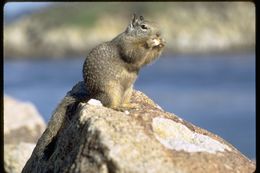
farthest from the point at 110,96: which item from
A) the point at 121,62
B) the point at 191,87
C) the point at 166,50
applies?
the point at 166,50

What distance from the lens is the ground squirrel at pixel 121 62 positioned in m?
8.68

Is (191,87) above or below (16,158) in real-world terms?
below

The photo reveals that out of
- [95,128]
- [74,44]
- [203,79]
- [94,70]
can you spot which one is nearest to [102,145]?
[95,128]

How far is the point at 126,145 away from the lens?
24.2 feet

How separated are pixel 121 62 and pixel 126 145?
1.72m

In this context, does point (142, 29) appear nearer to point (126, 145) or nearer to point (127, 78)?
point (127, 78)

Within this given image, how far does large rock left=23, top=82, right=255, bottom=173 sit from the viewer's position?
24.1ft

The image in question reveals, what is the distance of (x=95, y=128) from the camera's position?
7566 millimetres

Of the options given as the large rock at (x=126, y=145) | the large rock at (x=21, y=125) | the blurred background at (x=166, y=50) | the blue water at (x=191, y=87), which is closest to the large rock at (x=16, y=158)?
the large rock at (x=21, y=125)

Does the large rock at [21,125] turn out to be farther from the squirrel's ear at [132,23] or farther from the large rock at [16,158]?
the squirrel's ear at [132,23]

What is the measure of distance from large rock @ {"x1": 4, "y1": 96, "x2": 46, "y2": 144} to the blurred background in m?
38.3

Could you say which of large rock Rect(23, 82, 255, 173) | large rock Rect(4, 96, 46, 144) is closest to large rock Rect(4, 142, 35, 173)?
large rock Rect(4, 96, 46, 144)

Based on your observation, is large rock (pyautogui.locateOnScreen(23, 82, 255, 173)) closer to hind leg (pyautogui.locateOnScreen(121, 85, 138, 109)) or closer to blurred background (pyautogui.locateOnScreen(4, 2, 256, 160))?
hind leg (pyautogui.locateOnScreen(121, 85, 138, 109))

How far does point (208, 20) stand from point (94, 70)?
124m
